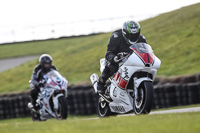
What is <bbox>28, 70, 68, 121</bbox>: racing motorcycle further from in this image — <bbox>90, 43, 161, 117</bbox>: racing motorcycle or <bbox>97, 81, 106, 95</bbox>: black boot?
<bbox>90, 43, 161, 117</bbox>: racing motorcycle

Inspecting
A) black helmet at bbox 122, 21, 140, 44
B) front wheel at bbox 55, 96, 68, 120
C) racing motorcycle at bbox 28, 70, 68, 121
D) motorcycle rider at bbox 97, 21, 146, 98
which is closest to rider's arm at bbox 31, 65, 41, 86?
racing motorcycle at bbox 28, 70, 68, 121

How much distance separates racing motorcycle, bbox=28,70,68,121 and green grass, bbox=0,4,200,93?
19.7 feet

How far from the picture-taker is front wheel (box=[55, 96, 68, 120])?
36.6ft

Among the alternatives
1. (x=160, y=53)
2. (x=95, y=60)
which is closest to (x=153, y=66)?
(x=160, y=53)

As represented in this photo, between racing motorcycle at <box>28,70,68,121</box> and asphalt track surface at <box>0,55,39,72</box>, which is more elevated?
asphalt track surface at <box>0,55,39,72</box>

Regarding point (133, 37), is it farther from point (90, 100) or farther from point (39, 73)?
point (90, 100)

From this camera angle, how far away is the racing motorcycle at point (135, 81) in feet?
26.5

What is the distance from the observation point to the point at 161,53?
70.5 ft

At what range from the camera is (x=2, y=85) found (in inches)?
961

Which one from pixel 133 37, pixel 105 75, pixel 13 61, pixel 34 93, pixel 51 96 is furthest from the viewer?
pixel 13 61

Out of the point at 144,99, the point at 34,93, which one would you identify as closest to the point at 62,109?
the point at 34,93

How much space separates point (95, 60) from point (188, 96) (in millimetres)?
11390

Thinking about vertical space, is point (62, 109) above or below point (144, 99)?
below

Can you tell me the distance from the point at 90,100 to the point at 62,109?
3.13 metres
